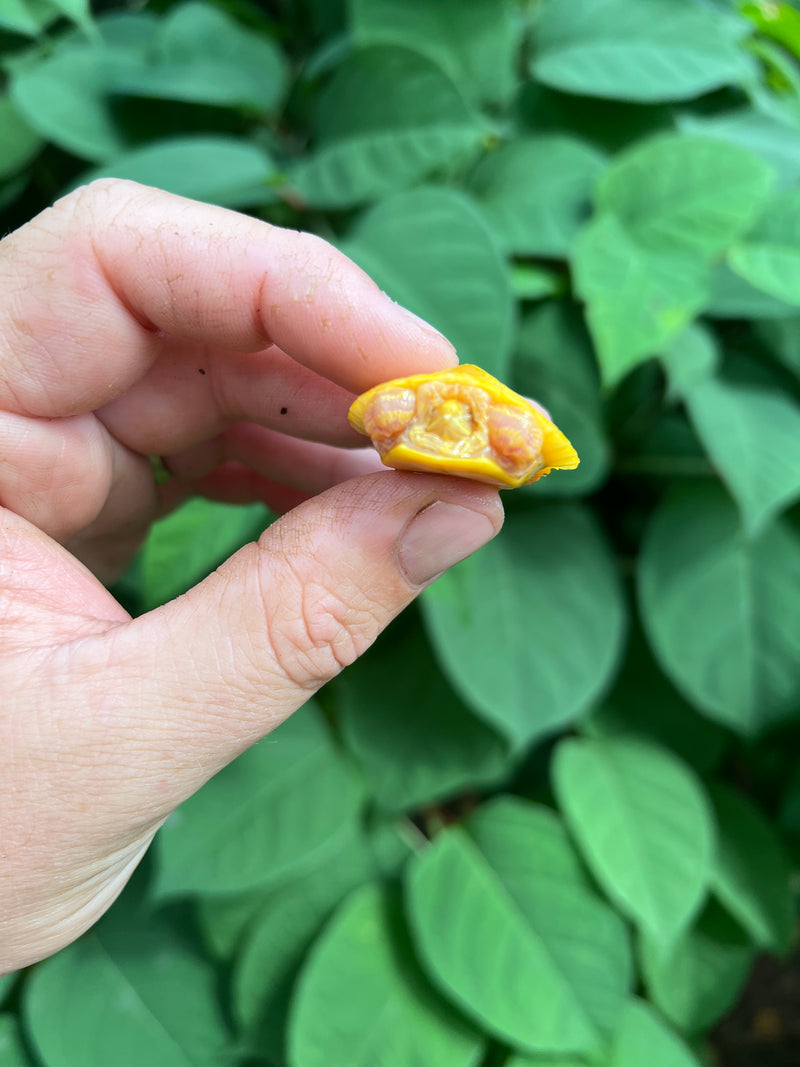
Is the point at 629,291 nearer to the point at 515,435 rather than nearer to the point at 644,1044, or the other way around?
the point at 515,435

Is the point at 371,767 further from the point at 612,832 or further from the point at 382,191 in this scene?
the point at 382,191

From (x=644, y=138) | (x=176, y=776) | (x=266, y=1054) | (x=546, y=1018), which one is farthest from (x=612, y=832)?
(x=644, y=138)

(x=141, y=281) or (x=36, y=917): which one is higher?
(x=141, y=281)

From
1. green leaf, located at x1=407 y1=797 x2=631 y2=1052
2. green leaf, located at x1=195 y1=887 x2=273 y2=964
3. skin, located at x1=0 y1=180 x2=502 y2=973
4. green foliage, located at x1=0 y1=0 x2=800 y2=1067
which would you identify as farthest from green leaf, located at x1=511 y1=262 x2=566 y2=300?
green leaf, located at x1=195 y1=887 x2=273 y2=964

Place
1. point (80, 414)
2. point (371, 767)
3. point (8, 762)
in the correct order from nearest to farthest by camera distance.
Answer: point (8, 762) < point (80, 414) < point (371, 767)

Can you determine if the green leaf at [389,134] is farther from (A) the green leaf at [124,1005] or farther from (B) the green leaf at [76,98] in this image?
(A) the green leaf at [124,1005]

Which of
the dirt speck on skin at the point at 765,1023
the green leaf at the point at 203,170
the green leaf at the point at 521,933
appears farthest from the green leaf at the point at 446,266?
the dirt speck on skin at the point at 765,1023
